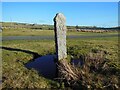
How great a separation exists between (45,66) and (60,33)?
10.5ft

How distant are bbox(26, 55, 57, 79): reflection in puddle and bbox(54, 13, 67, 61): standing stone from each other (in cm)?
121

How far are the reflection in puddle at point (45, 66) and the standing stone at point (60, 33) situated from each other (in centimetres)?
121

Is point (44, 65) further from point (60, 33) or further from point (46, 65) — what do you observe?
point (60, 33)

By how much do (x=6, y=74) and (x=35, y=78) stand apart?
91.2 inches

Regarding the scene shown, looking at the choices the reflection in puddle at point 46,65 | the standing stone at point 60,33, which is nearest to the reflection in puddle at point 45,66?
the reflection in puddle at point 46,65

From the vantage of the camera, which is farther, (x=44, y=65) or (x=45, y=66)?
(x=44, y=65)

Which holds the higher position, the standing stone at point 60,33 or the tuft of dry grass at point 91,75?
the standing stone at point 60,33

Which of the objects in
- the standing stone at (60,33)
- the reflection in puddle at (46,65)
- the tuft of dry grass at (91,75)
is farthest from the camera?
the standing stone at (60,33)

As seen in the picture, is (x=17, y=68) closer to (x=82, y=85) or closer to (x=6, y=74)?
(x=6, y=74)

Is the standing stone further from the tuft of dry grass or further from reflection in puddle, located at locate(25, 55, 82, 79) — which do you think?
the tuft of dry grass

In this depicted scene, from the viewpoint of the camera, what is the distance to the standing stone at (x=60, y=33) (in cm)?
2061

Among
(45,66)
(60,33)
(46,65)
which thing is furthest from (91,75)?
(46,65)

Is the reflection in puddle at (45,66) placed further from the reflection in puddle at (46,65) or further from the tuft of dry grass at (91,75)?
the tuft of dry grass at (91,75)

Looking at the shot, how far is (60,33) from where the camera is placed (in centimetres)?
2070
